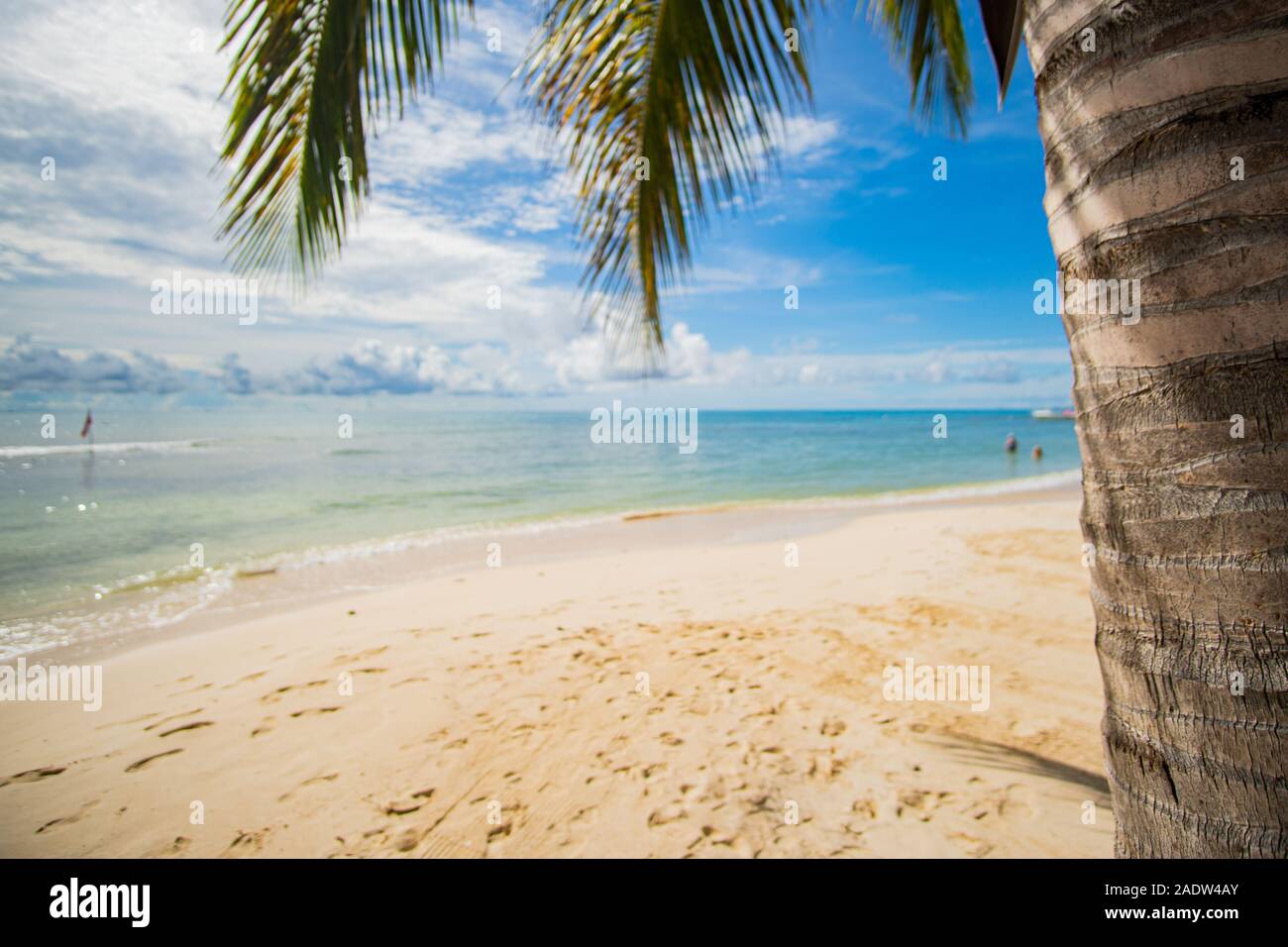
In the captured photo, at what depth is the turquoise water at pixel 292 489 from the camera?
827 centimetres

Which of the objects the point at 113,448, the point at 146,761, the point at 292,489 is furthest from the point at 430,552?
the point at 113,448

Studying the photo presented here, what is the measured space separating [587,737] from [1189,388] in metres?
3.24

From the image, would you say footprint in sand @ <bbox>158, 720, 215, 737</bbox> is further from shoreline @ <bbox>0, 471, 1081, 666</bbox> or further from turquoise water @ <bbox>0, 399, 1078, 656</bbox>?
turquoise water @ <bbox>0, 399, 1078, 656</bbox>

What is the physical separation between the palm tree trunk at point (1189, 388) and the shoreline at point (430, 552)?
7129 millimetres

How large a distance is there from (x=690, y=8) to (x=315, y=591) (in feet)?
23.6

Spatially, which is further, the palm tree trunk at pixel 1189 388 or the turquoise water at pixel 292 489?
the turquoise water at pixel 292 489

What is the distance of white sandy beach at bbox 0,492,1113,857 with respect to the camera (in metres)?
2.74

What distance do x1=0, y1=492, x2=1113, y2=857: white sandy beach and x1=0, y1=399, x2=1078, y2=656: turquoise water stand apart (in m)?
3.09

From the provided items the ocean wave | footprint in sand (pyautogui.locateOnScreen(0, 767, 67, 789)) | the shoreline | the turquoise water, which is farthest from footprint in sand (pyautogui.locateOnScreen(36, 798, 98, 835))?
the ocean wave

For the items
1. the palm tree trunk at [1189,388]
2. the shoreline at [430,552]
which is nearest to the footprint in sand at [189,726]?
the shoreline at [430,552]

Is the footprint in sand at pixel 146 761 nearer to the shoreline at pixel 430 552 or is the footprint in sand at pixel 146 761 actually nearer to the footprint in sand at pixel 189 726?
the footprint in sand at pixel 189 726

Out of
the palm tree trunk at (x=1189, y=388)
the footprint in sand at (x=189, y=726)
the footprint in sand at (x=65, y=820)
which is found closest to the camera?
the palm tree trunk at (x=1189, y=388)

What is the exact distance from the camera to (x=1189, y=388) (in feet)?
3.35
